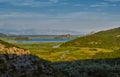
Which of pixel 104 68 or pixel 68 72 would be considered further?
pixel 104 68

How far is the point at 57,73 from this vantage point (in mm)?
14680

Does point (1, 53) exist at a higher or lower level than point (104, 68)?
higher

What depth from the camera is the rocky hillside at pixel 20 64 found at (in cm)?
1362

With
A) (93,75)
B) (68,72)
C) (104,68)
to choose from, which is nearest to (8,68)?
(68,72)

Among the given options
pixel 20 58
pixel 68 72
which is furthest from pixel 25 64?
pixel 68 72

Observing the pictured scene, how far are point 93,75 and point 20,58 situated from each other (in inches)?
171

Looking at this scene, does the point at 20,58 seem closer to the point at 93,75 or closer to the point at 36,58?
the point at 36,58

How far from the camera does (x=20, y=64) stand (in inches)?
550

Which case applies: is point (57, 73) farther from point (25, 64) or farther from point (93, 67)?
point (93, 67)

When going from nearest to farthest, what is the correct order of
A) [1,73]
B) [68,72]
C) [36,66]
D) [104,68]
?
1. [1,73]
2. [36,66]
3. [68,72]
4. [104,68]

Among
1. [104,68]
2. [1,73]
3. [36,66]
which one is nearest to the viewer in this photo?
[1,73]

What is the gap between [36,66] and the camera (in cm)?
1422

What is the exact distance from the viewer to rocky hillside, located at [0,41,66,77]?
1362 centimetres

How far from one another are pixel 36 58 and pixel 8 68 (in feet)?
4.96
